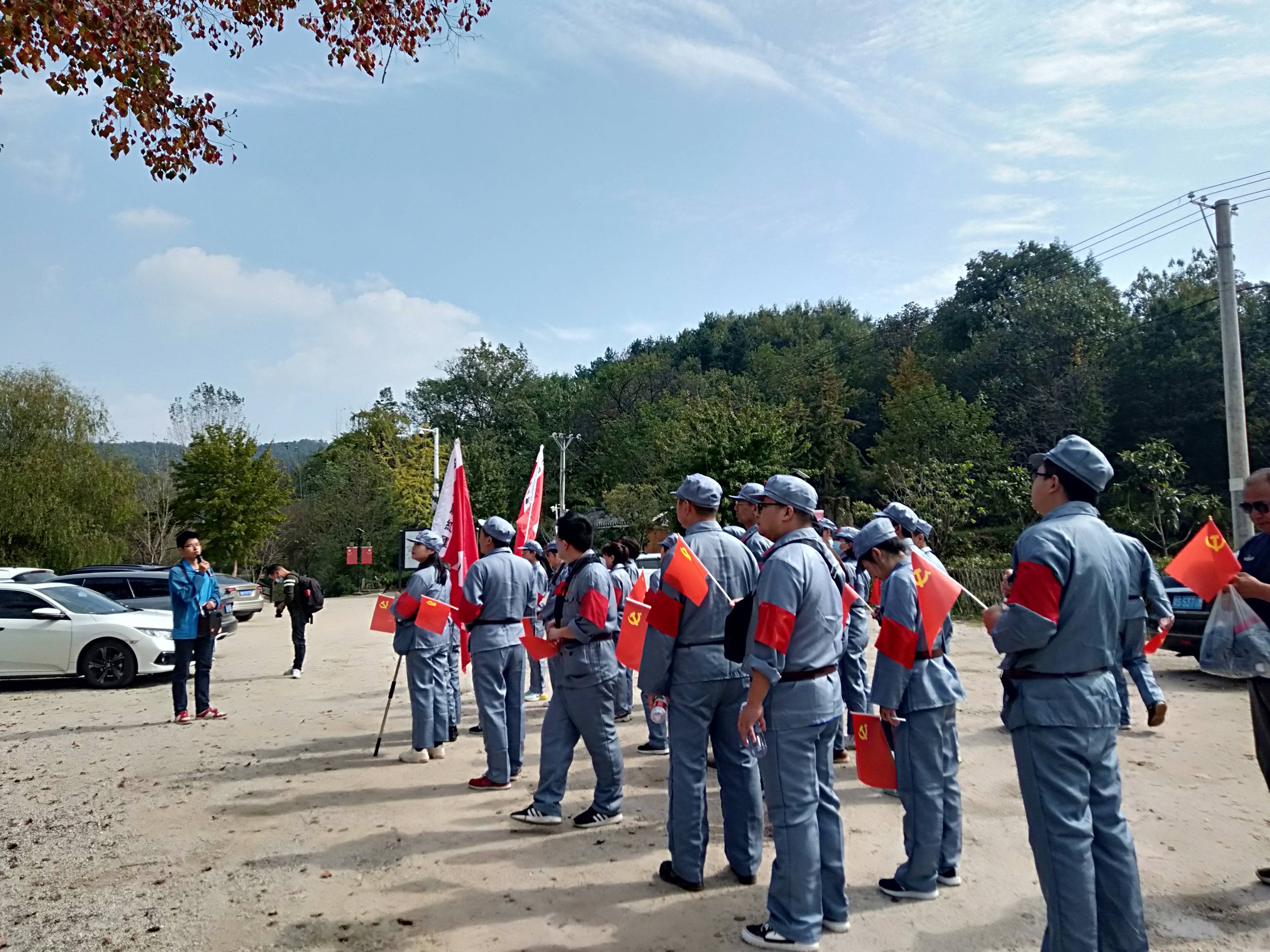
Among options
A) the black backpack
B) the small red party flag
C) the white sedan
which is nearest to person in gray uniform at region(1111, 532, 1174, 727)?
the small red party flag

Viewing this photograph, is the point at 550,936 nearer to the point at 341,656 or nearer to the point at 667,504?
the point at 341,656

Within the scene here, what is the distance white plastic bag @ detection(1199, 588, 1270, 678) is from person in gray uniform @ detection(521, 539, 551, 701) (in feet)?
15.3

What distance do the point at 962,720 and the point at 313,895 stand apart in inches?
261

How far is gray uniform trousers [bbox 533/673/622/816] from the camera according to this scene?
19.3ft

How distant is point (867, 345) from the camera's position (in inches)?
2308

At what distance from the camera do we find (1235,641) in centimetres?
469

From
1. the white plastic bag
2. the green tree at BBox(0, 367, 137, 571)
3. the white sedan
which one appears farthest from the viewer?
the green tree at BBox(0, 367, 137, 571)

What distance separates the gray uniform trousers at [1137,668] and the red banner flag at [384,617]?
19.6 ft

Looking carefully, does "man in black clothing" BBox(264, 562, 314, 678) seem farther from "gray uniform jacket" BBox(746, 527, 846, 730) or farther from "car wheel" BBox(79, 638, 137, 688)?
"gray uniform jacket" BBox(746, 527, 846, 730)

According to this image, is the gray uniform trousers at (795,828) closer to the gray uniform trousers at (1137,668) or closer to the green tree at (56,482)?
the gray uniform trousers at (1137,668)

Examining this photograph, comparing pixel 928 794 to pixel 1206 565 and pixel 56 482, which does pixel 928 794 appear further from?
pixel 56 482

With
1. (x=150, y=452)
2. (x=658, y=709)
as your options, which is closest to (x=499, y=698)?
(x=658, y=709)

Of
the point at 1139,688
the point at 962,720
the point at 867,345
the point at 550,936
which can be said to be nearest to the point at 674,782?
the point at 550,936

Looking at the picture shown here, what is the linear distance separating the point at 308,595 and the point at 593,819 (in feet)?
29.8
